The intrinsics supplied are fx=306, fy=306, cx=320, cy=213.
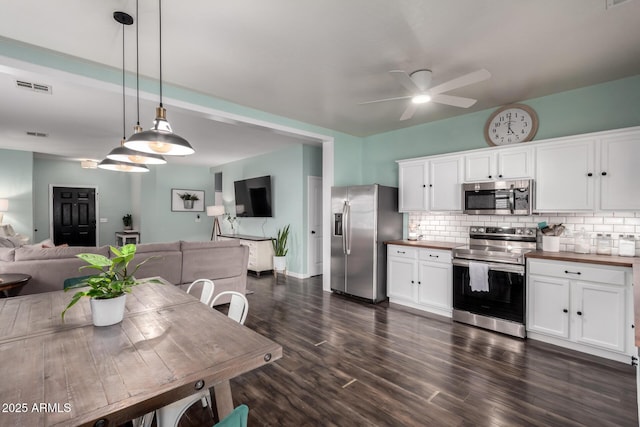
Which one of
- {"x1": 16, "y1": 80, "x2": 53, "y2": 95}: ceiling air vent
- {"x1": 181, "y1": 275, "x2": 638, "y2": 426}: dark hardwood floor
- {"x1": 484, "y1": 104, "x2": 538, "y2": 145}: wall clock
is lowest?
{"x1": 181, "y1": 275, "x2": 638, "y2": 426}: dark hardwood floor

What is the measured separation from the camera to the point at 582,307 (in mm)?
2904

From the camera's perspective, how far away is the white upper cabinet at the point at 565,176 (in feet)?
10.2

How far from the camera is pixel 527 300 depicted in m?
3.24

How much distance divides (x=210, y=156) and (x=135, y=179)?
3.08 meters

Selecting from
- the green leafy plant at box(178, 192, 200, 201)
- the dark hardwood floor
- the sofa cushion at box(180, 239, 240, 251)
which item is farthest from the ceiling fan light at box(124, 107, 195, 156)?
the green leafy plant at box(178, 192, 200, 201)

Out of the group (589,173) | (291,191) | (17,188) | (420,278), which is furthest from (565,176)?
(17,188)

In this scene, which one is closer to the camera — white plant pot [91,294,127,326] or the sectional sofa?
white plant pot [91,294,127,326]

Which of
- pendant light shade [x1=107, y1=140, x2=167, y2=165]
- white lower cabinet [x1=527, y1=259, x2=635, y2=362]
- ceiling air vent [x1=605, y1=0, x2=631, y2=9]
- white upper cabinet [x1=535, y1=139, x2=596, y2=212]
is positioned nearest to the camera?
ceiling air vent [x1=605, y1=0, x2=631, y2=9]

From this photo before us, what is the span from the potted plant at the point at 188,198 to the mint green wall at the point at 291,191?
267 centimetres

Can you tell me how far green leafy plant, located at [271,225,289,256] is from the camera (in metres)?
Result: 6.29

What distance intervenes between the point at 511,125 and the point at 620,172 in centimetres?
124

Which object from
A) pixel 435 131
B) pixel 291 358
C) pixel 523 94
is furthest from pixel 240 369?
pixel 435 131

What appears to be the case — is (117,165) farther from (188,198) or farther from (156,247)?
(188,198)

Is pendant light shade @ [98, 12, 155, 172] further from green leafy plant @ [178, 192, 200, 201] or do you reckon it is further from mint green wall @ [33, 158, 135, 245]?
mint green wall @ [33, 158, 135, 245]
